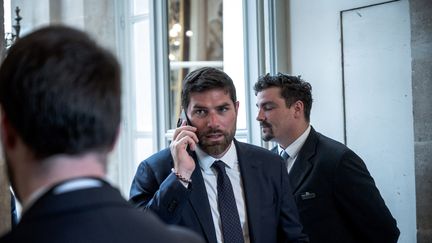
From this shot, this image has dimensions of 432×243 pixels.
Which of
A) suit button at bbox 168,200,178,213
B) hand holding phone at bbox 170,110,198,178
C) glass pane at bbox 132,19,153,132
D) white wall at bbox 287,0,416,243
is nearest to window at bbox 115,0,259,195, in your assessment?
glass pane at bbox 132,19,153,132

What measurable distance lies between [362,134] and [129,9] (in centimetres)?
247

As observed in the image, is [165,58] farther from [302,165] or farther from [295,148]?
[302,165]

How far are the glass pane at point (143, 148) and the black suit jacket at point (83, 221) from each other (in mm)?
4109

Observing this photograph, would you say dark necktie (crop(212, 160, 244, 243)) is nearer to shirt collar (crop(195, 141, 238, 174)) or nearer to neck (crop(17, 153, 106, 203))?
shirt collar (crop(195, 141, 238, 174))

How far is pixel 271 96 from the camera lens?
3266 mm

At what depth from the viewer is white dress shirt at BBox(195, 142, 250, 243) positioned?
7.13ft

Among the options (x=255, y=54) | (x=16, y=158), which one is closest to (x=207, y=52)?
(x=255, y=54)

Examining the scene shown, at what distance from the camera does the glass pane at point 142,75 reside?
5105mm

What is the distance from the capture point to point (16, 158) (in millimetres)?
856

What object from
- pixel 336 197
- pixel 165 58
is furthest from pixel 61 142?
pixel 165 58

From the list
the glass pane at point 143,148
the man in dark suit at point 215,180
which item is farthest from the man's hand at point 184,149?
the glass pane at point 143,148

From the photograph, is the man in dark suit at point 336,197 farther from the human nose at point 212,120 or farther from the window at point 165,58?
the window at point 165,58

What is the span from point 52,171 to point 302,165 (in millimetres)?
2210

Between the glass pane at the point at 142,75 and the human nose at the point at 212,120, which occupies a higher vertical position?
the glass pane at the point at 142,75
